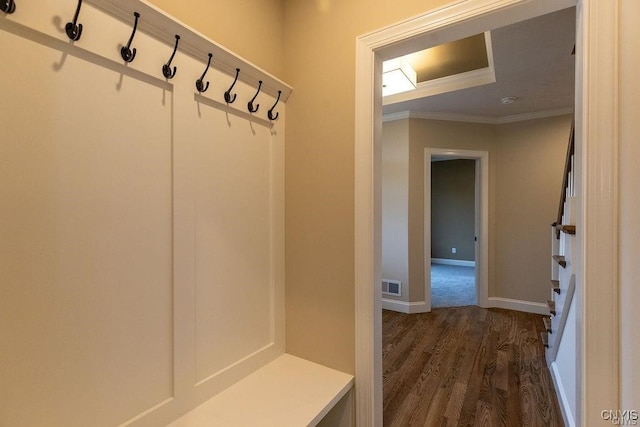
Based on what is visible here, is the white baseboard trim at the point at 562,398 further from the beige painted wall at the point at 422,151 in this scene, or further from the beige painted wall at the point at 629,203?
the beige painted wall at the point at 422,151

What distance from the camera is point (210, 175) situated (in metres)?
1.04

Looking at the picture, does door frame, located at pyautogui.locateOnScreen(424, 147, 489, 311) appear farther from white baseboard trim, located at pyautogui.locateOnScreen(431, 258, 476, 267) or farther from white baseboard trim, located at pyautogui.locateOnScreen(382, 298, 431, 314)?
white baseboard trim, located at pyautogui.locateOnScreen(431, 258, 476, 267)

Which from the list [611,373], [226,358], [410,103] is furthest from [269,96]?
[410,103]

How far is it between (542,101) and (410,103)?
1.43m

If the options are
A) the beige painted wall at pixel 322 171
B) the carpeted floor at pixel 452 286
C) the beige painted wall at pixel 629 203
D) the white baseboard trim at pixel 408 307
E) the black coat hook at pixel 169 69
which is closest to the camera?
the beige painted wall at pixel 629 203

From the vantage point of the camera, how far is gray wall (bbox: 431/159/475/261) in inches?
270

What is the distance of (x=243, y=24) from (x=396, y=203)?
3.02 metres

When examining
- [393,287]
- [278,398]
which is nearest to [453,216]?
[393,287]

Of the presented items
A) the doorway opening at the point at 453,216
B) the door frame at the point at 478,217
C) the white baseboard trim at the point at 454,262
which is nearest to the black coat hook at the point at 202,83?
the door frame at the point at 478,217

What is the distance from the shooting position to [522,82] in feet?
9.18

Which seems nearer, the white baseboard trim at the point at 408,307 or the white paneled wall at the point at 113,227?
the white paneled wall at the point at 113,227

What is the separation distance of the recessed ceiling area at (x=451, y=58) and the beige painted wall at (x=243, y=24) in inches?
59.9

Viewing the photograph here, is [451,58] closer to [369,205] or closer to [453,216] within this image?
[369,205]

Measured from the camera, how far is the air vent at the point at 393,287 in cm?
378
